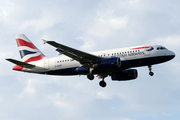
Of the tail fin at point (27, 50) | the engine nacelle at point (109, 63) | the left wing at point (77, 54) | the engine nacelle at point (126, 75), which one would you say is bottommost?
the engine nacelle at point (126, 75)

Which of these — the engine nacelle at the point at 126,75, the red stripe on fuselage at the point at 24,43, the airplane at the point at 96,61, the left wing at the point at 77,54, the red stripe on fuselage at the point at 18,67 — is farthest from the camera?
the red stripe on fuselage at the point at 24,43

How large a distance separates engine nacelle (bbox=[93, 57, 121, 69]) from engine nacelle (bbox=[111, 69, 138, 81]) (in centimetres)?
697

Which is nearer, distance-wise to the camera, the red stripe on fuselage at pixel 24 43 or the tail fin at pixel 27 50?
the tail fin at pixel 27 50

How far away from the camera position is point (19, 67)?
46.1 metres

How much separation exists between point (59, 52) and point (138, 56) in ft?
34.2

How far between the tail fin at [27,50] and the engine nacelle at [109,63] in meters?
11.0

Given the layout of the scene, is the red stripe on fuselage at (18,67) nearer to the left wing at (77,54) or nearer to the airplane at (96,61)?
the airplane at (96,61)

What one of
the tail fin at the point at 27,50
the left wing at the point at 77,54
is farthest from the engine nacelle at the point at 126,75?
the tail fin at the point at 27,50

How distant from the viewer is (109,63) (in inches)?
1585

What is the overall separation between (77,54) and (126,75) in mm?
10270

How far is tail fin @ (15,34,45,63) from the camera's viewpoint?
48116 millimetres

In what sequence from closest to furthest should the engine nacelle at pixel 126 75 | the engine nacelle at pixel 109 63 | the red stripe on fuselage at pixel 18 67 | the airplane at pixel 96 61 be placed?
1. the engine nacelle at pixel 109 63
2. the airplane at pixel 96 61
3. the red stripe on fuselage at pixel 18 67
4. the engine nacelle at pixel 126 75

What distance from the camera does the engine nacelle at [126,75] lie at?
154 feet

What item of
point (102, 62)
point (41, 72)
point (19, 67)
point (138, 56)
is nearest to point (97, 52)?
point (102, 62)
